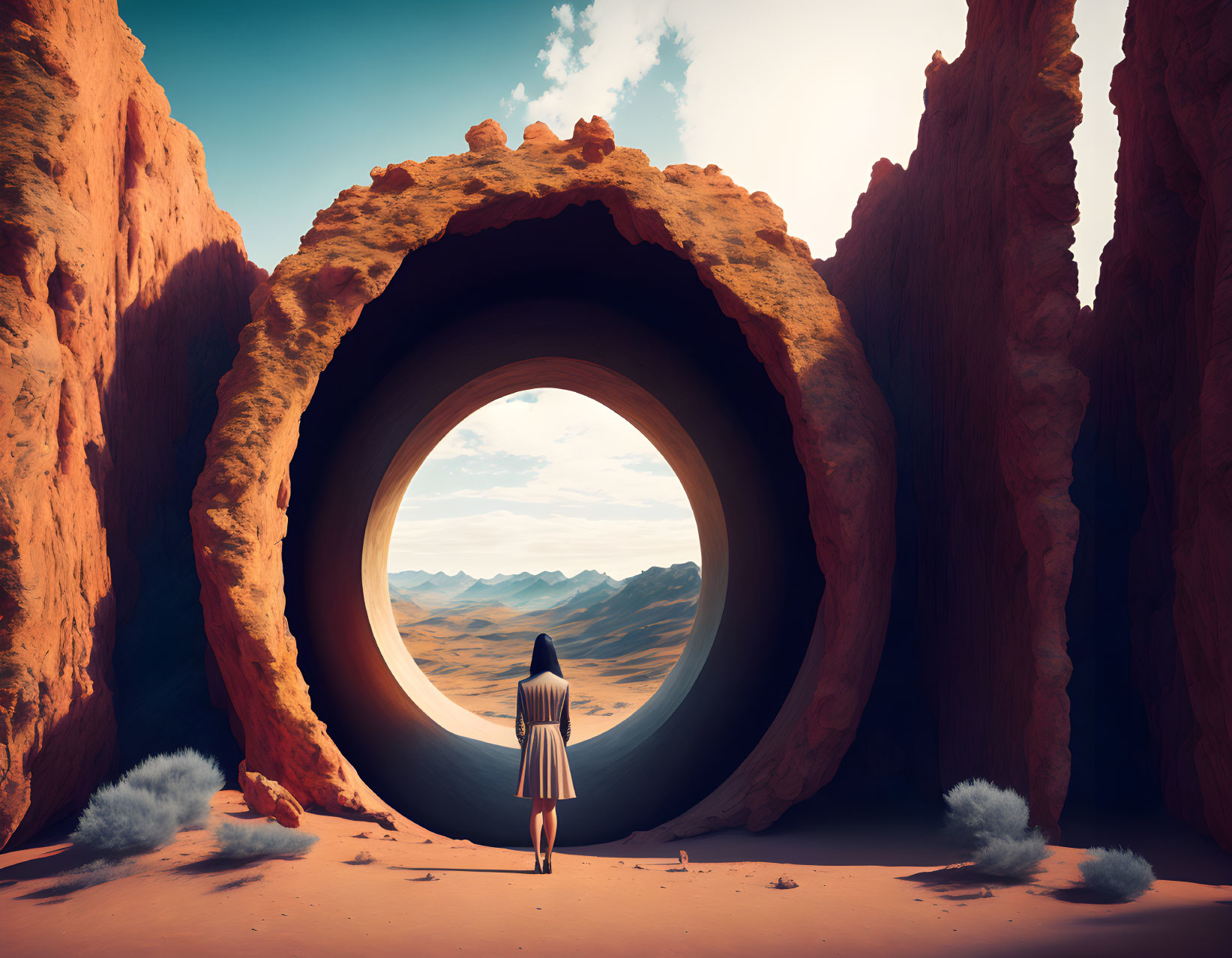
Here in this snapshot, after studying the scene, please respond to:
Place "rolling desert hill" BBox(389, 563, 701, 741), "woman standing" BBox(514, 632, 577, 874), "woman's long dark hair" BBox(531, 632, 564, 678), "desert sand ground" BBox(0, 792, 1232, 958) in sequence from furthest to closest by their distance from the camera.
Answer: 1. "rolling desert hill" BBox(389, 563, 701, 741)
2. "woman's long dark hair" BBox(531, 632, 564, 678)
3. "woman standing" BBox(514, 632, 577, 874)
4. "desert sand ground" BBox(0, 792, 1232, 958)

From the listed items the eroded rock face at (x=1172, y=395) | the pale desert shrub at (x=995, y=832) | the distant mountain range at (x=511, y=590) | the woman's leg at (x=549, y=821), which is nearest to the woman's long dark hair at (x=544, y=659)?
the woman's leg at (x=549, y=821)

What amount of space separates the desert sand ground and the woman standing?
298 mm

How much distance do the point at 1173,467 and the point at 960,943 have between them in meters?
3.83

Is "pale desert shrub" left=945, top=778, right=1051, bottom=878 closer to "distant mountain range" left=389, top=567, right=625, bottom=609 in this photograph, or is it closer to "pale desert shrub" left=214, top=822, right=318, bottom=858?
"pale desert shrub" left=214, top=822, right=318, bottom=858

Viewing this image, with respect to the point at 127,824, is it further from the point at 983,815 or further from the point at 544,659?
the point at 983,815

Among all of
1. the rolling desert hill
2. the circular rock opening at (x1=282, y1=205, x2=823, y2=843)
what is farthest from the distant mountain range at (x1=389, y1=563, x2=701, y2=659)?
the circular rock opening at (x1=282, y1=205, x2=823, y2=843)

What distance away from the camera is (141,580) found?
17.6 ft

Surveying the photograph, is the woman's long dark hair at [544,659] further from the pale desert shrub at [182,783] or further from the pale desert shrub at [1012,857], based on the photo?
the pale desert shrub at [1012,857]

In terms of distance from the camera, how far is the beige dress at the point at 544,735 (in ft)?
13.1

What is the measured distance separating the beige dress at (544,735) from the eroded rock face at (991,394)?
119 inches

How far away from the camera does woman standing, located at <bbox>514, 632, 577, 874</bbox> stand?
3.97 meters

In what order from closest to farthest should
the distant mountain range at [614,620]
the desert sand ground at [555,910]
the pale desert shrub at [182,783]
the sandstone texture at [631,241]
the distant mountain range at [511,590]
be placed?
the desert sand ground at [555,910] < the pale desert shrub at [182,783] < the sandstone texture at [631,241] < the distant mountain range at [614,620] < the distant mountain range at [511,590]

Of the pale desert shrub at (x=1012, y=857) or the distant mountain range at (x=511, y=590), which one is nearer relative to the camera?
the pale desert shrub at (x=1012, y=857)

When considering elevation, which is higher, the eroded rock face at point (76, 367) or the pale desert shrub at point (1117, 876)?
the eroded rock face at point (76, 367)
